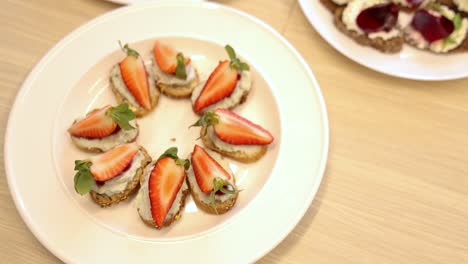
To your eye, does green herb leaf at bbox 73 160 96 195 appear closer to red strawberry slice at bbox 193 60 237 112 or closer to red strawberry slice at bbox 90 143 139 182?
red strawberry slice at bbox 90 143 139 182

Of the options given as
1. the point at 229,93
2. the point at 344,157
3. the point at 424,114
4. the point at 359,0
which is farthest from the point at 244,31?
the point at 424,114

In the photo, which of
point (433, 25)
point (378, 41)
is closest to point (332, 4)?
point (378, 41)

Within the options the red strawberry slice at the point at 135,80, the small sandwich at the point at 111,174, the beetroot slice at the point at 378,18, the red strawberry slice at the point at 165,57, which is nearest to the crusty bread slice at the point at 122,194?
the small sandwich at the point at 111,174

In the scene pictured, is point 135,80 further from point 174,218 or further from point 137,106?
point 174,218

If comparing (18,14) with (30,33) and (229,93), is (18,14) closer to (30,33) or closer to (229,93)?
(30,33)

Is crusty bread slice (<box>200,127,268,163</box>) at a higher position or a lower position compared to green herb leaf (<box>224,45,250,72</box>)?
lower

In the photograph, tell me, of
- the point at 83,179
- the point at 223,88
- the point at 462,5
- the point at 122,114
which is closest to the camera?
the point at 83,179

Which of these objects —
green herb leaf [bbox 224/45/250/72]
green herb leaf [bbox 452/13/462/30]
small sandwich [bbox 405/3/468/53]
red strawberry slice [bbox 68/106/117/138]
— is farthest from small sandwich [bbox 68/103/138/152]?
green herb leaf [bbox 452/13/462/30]
